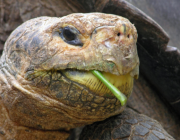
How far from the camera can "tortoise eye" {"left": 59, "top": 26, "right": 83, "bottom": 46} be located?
1.07 meters

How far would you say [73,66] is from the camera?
1.02 m

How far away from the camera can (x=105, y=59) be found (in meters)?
1.00

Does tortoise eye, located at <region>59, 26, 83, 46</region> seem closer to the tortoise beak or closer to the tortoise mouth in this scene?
the tortoise beak

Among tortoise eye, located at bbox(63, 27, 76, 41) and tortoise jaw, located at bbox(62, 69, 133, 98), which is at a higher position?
tortoise eye, located at bbox(63, 27, 76, 41)

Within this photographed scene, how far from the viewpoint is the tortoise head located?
1.02 metres

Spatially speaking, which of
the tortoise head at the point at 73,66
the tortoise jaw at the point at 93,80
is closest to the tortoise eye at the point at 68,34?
the tortoise head at the point at 73,66

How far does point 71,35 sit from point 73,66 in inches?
6.7

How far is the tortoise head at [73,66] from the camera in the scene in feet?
3.35

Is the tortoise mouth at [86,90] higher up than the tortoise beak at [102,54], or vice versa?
the tortoise beak at [102,54]

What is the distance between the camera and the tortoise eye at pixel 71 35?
107 centimetres

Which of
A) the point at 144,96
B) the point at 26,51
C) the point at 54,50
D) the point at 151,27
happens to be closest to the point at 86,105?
the point at 54,50

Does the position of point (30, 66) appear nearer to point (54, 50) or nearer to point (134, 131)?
point (54, 50)

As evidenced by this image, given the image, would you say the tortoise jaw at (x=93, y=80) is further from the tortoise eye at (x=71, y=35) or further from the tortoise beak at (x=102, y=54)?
the tortoise eye at (x=71, y=35)

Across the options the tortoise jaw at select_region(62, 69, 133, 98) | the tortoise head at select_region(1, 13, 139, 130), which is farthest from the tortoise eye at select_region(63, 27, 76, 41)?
the tortoise jaw at select_region(62, 69, 133, 98)
